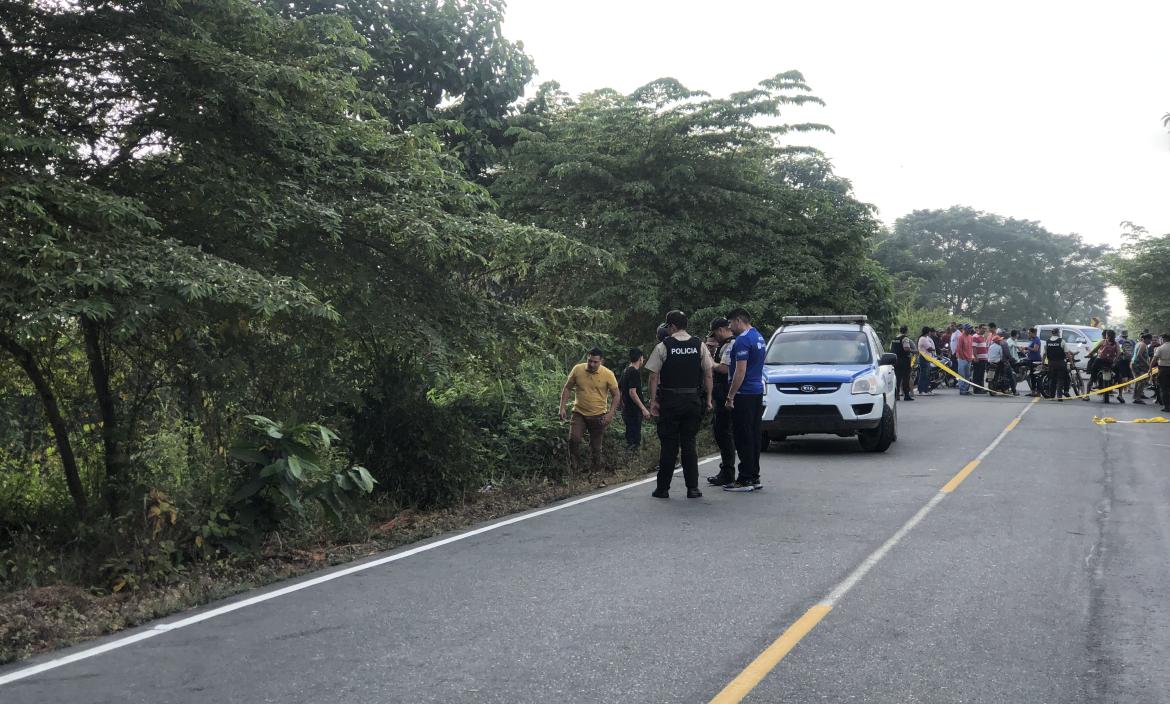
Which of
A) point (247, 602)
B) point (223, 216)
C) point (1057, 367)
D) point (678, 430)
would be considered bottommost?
point (247, 602)

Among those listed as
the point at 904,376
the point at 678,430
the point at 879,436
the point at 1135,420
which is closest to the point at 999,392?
the point at 904,376

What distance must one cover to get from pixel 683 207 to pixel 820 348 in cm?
706

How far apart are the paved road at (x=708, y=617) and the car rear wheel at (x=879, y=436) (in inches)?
182

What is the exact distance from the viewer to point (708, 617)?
20.1 feet

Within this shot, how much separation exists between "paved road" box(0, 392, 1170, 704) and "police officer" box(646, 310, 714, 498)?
0.43 meters

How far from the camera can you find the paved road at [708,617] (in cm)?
493

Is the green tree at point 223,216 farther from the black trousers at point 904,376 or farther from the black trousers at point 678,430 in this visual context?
the black trousers at point 904,376

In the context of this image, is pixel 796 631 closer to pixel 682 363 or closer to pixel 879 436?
pixel 682 363

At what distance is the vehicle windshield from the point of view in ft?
52.2

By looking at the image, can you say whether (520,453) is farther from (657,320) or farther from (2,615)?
(657,320)

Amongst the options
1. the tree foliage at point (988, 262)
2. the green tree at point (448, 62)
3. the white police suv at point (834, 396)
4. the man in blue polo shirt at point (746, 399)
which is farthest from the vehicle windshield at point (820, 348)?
the tree foliage at point (988, 262)

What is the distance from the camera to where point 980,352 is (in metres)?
29.6

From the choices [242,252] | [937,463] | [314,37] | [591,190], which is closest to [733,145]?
[591,190]

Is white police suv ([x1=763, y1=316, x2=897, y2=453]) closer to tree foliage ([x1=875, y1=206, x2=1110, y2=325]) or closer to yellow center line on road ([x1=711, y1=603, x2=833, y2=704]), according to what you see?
yellow center line on road ([x1=711, y1=603, x2=833, y2=704])
